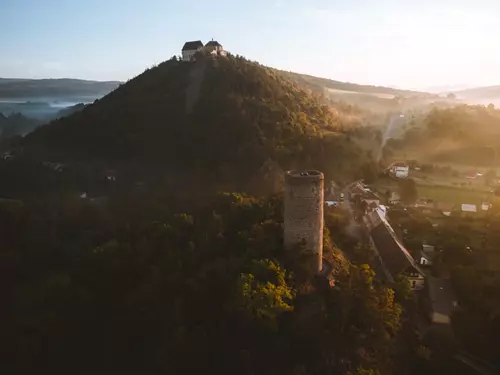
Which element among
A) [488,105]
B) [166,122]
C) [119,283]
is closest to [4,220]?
[119,283]

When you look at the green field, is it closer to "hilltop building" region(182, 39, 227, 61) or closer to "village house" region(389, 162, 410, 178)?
"village house" region(389, 162, 410, 178)

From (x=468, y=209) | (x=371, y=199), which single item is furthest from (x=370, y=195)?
(x=468, y=209)

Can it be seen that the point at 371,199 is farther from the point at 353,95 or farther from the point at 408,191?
the point at 353,95

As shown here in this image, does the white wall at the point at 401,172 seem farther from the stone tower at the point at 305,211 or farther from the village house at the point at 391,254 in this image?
the stone tower at the point at 305,211

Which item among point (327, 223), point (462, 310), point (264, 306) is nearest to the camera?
point (264, 306)

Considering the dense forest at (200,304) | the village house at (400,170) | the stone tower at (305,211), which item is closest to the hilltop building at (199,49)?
the village house at (400,170)

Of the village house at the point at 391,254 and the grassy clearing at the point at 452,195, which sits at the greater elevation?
the grassy clearing at the point at 452,195

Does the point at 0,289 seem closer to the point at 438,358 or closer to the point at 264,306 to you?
the point at 264,306
